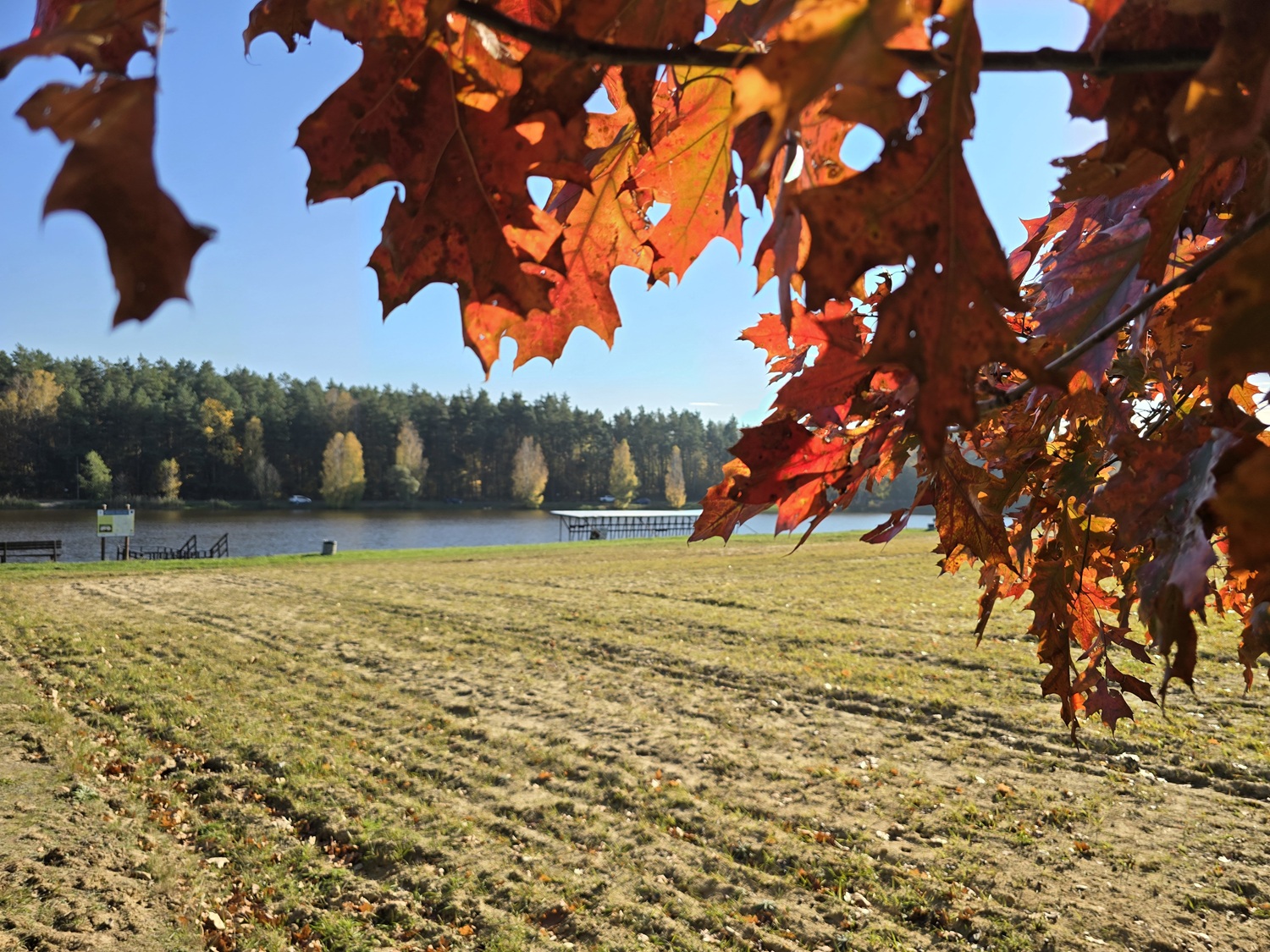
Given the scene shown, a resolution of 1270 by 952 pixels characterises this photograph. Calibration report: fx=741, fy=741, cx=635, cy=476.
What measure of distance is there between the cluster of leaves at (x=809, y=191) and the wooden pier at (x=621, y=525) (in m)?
41.8

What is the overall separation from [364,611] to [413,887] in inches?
394

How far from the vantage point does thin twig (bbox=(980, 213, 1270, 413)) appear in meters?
0.66

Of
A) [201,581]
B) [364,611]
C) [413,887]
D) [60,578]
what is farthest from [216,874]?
[60,578]

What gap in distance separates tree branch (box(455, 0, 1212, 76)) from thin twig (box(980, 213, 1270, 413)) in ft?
0.59

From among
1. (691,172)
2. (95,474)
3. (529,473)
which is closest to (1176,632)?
(691,172)

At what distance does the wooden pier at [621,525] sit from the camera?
4509cm

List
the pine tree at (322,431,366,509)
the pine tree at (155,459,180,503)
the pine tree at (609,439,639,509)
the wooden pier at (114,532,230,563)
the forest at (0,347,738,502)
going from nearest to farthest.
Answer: the wooden pier at (114,532,230,563) < the forest at (0,347,738,502) < the pine tree at (155,459,180,503) < the pine tree at (322,431,366,509) < the pine tree at (609,439,639,509)

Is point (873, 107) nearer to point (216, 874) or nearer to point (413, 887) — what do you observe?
point (413, 887)

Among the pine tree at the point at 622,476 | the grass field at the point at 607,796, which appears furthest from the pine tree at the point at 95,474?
the grass field at the point at 607,796

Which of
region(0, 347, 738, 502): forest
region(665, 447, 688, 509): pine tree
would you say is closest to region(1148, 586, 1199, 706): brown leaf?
region(0, 347, 738, 502): forest

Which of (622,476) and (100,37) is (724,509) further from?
(622,476)

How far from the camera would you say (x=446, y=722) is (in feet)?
26.8

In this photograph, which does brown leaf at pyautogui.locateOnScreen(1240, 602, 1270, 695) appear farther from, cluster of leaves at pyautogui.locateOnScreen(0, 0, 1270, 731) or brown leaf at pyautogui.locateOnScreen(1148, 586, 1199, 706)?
brown leaf at pyautogui.locateOnScreen(1148, 586, 1199, 706)

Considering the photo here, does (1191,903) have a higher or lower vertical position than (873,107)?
lower
